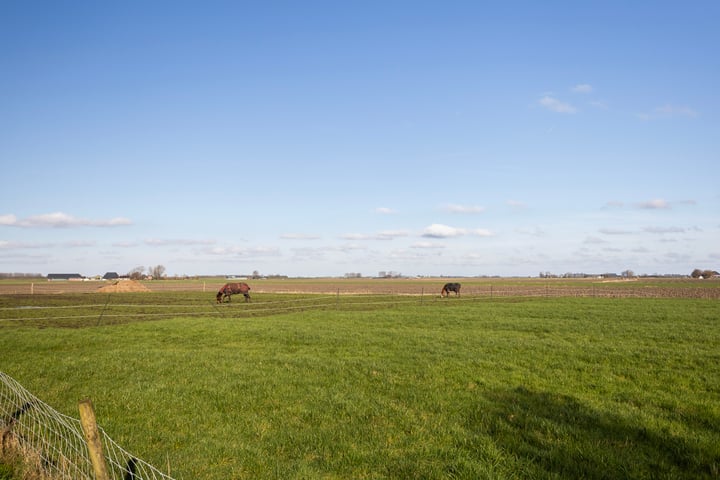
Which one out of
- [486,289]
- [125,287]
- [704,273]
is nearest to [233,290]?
[125,287]

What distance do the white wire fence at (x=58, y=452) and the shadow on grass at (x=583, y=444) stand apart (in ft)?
16.7

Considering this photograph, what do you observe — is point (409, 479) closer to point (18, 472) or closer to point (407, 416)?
point (407, 416)

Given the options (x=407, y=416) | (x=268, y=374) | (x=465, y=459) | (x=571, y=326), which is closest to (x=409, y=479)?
(x=465, y=459)

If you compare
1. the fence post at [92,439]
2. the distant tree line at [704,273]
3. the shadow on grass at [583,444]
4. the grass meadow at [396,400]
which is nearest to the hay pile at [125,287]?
the grass meadow at [396,400]

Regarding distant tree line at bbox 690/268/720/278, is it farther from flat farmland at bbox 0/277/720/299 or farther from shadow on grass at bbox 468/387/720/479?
shadow on grass at bbox 468/387/720/479

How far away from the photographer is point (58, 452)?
7285 millimetres

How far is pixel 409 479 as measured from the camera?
6.02 meters

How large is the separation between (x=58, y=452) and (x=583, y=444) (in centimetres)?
828

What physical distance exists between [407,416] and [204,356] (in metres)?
8.30

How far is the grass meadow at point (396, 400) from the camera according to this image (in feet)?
21.4

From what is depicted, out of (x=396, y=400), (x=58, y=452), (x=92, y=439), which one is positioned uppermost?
(x=92, y=439)

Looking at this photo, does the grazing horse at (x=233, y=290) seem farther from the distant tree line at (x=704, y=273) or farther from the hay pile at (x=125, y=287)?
the distant tree line at (x=704, y=273)

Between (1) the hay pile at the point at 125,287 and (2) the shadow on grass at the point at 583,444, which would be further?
(1) the hay pile at the point at 125,287

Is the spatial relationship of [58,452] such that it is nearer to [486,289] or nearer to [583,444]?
[583,444]
